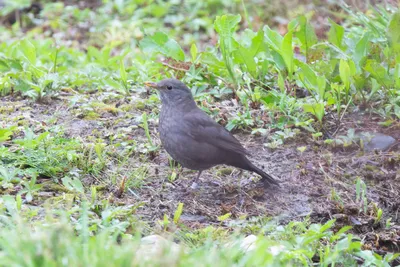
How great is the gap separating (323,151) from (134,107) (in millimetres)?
1696

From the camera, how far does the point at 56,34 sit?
9453mm

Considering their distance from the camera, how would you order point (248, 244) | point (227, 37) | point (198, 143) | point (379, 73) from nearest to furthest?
point (248, 244), point (198, 143), point (379, 73), point (227, 37)

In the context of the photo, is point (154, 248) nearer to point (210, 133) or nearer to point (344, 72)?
point (210, 133)

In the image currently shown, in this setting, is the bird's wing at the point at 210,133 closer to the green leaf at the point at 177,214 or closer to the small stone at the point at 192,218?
the small stone at the point at 192,218

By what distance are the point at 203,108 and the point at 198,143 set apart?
878 millimetres

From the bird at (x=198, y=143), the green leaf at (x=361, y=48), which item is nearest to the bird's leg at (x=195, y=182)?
the bird at (x=198, y=143)

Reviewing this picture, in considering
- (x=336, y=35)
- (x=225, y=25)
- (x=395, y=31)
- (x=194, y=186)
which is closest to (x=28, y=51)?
(x=225, y=25)

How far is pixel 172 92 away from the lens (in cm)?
548

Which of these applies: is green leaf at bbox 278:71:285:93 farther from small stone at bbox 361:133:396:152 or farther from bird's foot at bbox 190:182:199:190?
bird's foot at bbox 190:182:199:190

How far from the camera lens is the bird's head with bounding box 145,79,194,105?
5.45m

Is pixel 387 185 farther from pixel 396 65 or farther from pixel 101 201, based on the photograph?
pixel 101 201

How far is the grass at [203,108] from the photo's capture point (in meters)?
4.13

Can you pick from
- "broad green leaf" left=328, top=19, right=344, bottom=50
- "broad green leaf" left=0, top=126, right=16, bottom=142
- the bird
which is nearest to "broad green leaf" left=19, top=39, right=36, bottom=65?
"broad green leaf" left=0, top=126, right=16, bottom=142

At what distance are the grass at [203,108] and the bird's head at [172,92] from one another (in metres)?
0.24
